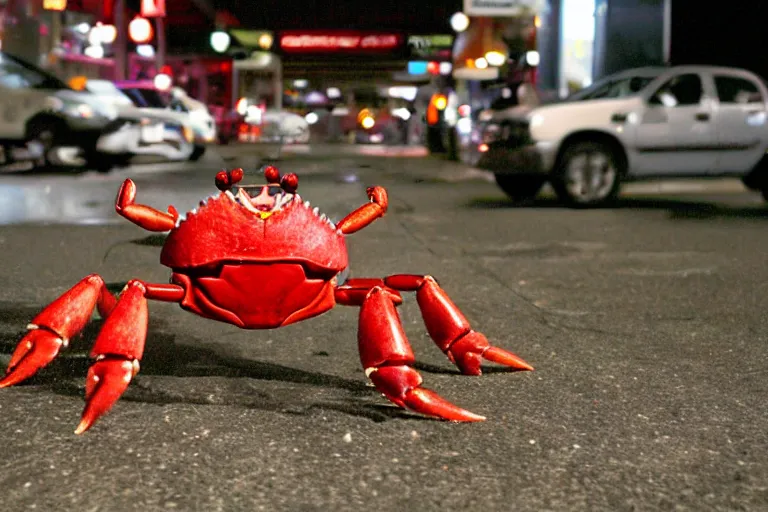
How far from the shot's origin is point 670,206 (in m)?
13.1

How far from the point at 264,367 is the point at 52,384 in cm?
80

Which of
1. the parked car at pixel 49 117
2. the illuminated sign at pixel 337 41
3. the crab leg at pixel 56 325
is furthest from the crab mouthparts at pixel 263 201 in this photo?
the illuminated sign at pixel 337 41

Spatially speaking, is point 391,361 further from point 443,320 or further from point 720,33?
point 720,33

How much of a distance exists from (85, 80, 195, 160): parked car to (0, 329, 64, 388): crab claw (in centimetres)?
1608

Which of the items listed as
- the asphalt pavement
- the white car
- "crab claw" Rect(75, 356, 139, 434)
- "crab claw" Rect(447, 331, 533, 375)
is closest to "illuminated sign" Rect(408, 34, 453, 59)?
the white car

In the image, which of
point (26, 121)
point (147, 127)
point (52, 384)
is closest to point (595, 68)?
point (147, 127)

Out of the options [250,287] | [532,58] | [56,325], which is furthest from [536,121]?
[532,58]

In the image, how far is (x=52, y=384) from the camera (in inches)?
147

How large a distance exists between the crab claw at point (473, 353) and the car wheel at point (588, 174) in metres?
8.91

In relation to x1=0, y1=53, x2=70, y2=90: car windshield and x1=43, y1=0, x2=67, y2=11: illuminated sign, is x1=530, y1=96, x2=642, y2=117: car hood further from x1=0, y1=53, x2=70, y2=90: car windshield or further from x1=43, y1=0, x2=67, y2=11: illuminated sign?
x1=43, y1=0, x2=67, y2=11: illuminated sign

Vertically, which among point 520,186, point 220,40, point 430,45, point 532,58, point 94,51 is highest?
point 430,45

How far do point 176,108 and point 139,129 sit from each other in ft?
10.8

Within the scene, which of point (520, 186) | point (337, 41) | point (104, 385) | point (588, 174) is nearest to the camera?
point (104, 385)

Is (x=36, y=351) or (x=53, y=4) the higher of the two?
(x=53, y=4)
